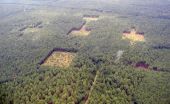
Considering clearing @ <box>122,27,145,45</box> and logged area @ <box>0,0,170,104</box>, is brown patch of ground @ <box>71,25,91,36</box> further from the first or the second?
clearing @ <box>122,27,145,45</box>

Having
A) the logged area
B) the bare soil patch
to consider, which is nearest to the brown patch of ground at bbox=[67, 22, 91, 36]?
the logged area

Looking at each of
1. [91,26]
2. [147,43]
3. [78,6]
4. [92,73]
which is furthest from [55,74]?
[78,6]

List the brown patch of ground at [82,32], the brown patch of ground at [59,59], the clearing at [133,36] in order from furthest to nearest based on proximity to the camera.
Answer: the brown patch of ground at [82,32]
the clearing at [133,36]
the brown patch of ground at [59,59]

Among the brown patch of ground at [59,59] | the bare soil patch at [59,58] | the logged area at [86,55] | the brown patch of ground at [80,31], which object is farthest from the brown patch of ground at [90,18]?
the brown patch of ground at [59,59]

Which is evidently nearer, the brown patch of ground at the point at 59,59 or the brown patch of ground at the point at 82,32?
the brown patch of ground at the point at 59,59

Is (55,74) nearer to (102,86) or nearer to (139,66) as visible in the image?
(102,86)

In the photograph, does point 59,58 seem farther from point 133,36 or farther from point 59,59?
point 133,36

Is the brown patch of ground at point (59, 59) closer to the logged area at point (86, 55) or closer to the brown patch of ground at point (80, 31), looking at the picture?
the logged area at point (86, 55)

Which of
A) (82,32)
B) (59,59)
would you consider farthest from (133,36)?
(59,59)
